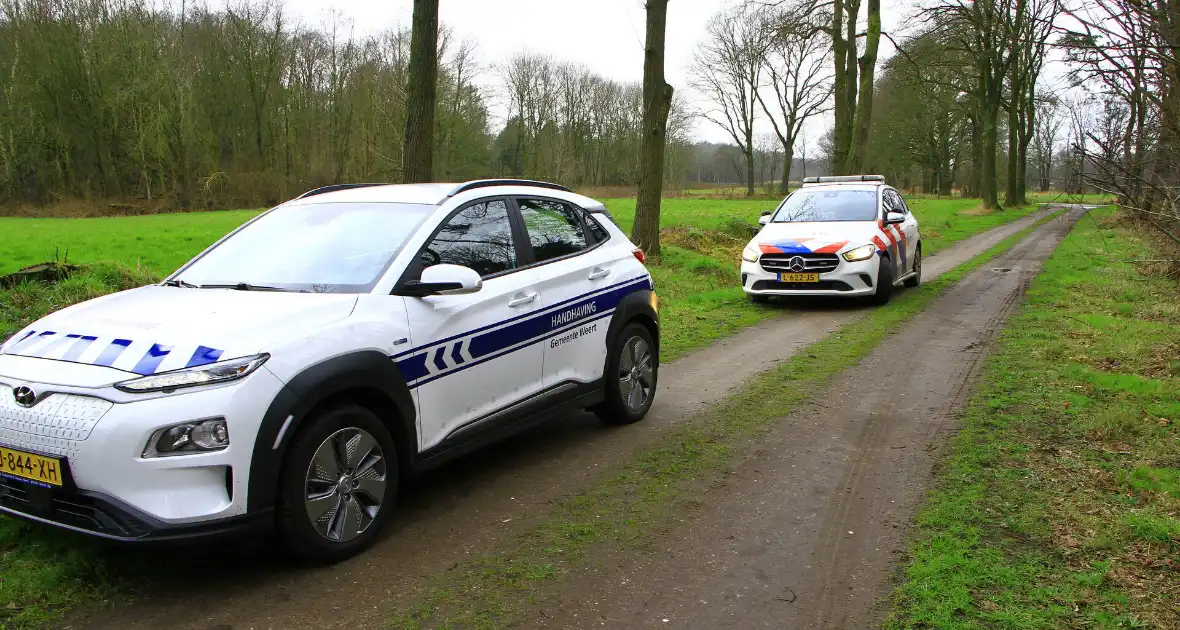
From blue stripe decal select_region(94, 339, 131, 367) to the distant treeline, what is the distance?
29.2 meters

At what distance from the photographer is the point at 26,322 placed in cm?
813

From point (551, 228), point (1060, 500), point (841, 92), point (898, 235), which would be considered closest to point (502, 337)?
point (551, 228)

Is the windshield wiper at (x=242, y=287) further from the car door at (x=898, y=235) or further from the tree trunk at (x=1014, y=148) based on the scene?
the tree trunk at (x=1014, y=148)

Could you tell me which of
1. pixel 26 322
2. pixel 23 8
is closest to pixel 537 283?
pixel 26 322

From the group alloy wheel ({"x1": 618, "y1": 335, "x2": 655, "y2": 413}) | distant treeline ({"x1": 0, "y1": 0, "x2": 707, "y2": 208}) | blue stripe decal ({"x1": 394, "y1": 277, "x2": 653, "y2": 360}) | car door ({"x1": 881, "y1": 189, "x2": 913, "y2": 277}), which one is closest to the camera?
blue stripe decal ({"x1": 394, "y1": 277, "x2": 653, "y2": 360})

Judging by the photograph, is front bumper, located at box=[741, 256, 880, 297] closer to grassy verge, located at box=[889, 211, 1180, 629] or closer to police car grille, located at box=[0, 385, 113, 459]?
grassy verge, located at box=[889, 211, 1180, 629]

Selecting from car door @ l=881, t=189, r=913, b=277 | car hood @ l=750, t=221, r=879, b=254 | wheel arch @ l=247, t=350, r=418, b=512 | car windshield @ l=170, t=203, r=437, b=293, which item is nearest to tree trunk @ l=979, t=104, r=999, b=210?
car door @ l=881, t=189, r=913, b=277

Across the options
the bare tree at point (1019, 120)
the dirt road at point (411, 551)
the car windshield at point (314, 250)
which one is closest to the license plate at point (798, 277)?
the dirt road at point (411, 551)

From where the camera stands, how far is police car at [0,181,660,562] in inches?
129

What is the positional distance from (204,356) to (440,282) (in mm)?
1210

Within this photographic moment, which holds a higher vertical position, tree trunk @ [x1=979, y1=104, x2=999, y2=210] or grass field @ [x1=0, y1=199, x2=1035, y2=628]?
tree trunk @ [x1=979, y1=104, x2=999, y2=210]

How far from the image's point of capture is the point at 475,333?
15.0 feet

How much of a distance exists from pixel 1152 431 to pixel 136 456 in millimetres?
6122

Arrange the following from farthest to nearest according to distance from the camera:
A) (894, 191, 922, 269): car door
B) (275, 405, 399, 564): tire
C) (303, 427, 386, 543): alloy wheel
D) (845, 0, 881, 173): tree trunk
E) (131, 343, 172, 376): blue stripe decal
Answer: (845, 0, 881, 173): tree trunk
(894, 191, 922, 269): car door
(303, 427, 386, 543): alloy wheel
(275, 405, 399, 564): tire
(131, 343, 172, 376): blue stripe decal
